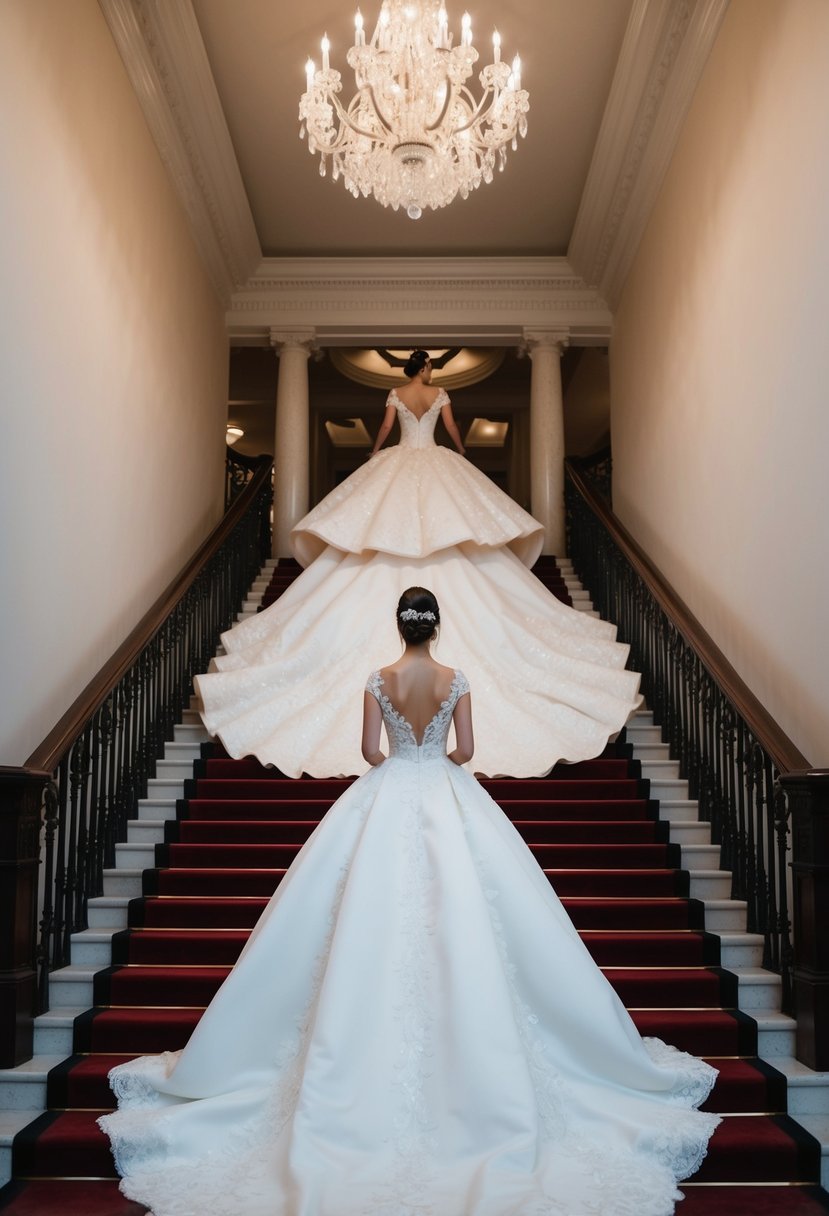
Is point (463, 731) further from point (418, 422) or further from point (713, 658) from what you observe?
point (418, 422)

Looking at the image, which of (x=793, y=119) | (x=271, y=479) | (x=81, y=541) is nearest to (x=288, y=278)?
(x=271, y=479)

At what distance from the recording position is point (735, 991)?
4.37 metres

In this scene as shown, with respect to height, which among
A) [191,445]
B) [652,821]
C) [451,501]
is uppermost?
[191,445]

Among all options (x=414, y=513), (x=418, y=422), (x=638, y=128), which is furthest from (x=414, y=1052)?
(x=638, y=128)

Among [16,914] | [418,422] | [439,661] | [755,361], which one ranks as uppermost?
[418,422]

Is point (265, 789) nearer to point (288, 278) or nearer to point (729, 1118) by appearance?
point (729, 1118)

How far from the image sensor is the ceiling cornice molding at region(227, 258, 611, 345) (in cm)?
1077

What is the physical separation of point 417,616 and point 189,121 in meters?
5.83

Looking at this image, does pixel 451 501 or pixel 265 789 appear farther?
pixel 451 501

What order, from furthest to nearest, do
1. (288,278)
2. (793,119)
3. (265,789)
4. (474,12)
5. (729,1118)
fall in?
1. (288,278)
2. (474,12)
3. (265,789)
4. (793,119)
5. (729,1118)

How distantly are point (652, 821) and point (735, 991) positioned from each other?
1.52 metres

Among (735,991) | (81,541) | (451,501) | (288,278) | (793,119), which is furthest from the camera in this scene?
(288,278)

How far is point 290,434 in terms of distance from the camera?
1097 centimetres

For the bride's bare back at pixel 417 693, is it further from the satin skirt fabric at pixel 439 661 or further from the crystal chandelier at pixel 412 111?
the crystal chandelier at pixel 412 111
